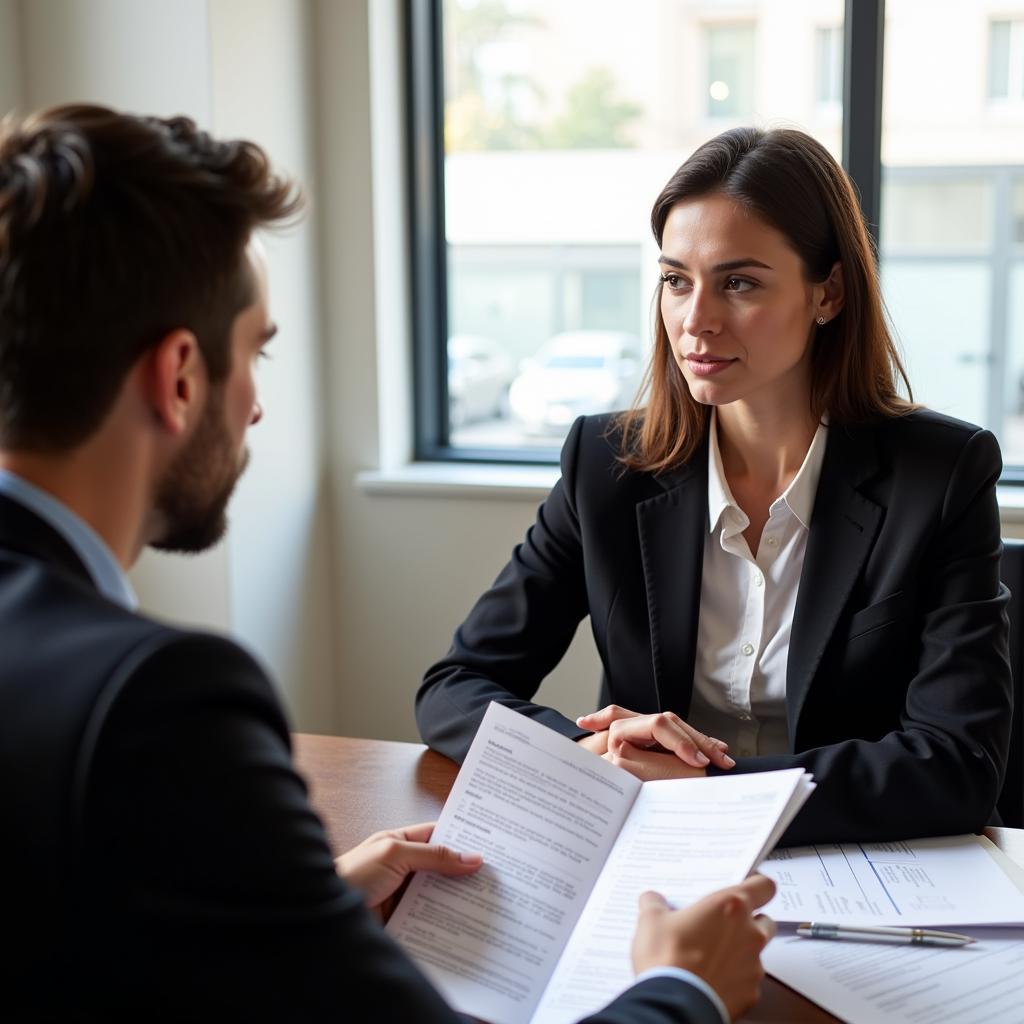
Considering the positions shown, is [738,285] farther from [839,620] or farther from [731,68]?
[731,68]

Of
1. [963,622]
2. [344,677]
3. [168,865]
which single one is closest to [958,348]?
[963,622]

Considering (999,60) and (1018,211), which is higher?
(999,60)

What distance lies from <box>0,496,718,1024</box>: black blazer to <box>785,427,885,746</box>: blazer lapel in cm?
102

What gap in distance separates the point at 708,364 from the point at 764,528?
0.25m

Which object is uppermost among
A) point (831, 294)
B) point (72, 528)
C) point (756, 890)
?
point (831, 294)

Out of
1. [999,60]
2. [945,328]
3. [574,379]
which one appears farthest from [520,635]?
[999,60]

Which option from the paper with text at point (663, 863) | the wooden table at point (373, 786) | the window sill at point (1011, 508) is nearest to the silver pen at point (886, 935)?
the paper with text at point (663, 863)

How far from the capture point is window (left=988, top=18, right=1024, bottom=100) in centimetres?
269

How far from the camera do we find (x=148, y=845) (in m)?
0.67

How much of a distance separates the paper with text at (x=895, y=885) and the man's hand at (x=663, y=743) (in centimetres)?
14

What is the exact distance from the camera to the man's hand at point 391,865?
117 centimetres

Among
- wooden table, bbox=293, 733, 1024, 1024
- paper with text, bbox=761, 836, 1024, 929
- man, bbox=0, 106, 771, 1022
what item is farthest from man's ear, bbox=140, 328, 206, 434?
paper with text, bbox=761, 836, 1024, 929

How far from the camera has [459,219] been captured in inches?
123

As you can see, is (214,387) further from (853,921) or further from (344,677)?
(344,677)
